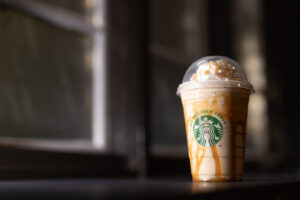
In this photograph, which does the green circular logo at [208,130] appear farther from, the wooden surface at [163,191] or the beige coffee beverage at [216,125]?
the wooden surface at [163,191]

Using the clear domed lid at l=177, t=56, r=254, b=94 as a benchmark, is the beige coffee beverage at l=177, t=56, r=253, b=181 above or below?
below

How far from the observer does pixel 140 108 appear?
6.98ft

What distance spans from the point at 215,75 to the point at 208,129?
0.15 meters

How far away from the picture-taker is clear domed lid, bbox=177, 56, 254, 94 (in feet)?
3.31

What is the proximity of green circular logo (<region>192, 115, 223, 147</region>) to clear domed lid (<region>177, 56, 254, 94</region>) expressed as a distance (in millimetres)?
86

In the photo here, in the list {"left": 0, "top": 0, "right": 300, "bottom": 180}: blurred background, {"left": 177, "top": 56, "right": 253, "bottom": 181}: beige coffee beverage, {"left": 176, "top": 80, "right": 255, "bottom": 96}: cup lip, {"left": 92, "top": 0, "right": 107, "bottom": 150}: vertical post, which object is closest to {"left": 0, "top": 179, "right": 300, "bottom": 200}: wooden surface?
{"left": 177, "top": 56, "right": 253, "bottom": 181}: beige coffee beverage

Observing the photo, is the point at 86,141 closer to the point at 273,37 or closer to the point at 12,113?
the point at 12,113

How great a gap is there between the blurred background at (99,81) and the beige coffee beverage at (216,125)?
1.88ft

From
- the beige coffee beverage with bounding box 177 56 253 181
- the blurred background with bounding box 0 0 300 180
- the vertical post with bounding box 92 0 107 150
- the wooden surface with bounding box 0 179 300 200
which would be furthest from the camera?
the vertical post with bounding box 92 0 107 150

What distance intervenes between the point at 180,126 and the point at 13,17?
1.36 metres

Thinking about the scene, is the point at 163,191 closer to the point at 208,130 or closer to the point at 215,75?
the point at 208,130

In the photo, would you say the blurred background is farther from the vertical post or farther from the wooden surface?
the wooden surface

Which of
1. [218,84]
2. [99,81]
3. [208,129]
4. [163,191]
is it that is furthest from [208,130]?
[99,81]

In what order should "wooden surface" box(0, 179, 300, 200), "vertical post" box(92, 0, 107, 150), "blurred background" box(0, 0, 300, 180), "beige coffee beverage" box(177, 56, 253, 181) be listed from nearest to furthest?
"wooden surface" box(0, 179, 300, 200) < "beige coffee beverage" box(177, 56, 253, 181) < "blurred background" box(0, 0, 300, 180) < "vertical post" box(92, 0, 107, 150)
